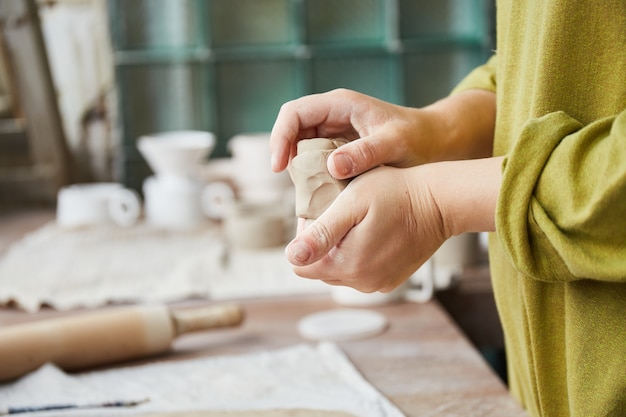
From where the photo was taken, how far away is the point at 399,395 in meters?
0.90

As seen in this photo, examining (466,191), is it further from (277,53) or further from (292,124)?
(277,53)

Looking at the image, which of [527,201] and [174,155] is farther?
[174,155]

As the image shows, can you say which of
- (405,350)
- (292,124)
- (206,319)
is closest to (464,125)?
(292,124)

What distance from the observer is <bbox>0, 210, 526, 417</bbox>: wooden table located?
2.86 ft

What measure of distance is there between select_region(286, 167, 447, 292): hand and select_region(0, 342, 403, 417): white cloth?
22cm

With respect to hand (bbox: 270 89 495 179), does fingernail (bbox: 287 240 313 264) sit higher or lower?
lower

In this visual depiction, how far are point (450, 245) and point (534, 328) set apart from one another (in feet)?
2.63

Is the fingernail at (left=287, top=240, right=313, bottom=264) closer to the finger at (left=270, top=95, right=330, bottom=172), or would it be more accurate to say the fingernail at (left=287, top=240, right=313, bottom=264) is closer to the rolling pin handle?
the finger at (left=270, top=95, right=330, bottom=172)

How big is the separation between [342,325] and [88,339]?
363 mm

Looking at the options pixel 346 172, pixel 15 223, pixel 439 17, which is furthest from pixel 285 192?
pixel 346 172

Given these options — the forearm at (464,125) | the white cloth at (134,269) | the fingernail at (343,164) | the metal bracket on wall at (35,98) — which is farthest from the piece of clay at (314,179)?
the metal bracket on wall at (35,98)

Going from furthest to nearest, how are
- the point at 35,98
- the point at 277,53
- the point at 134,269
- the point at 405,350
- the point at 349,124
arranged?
the point at 277,53, the point at 35,98, the point at 134,269, the point at 405,350, the point at 349,124

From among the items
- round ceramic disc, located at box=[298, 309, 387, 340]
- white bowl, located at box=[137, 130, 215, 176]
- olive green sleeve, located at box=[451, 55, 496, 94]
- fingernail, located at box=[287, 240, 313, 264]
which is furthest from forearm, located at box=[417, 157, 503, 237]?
white bowl, located at box=[137, 130, 215, 176]

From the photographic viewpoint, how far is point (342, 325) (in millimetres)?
1151
